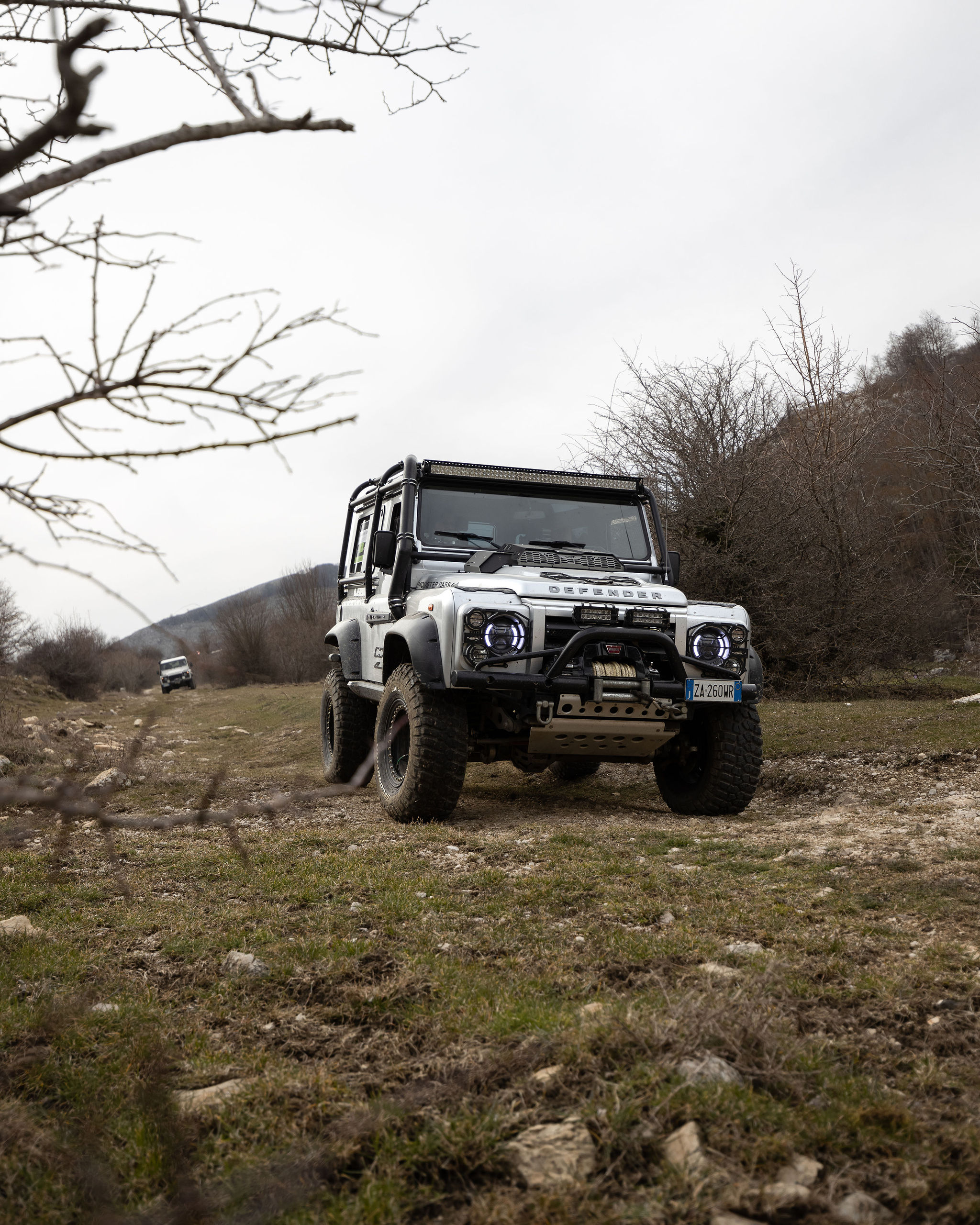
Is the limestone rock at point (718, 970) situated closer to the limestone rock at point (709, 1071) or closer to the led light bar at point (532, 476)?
the limestone rock at point (709, 1071)

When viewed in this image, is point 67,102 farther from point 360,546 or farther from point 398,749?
point 360,546

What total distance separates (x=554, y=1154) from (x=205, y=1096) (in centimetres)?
90

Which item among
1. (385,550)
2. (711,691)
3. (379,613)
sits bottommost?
(711,691)

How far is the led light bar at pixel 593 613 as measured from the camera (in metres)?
5.66

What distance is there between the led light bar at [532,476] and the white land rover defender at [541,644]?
0.01 m

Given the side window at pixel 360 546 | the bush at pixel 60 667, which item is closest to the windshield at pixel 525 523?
the side window at pixel 360 546

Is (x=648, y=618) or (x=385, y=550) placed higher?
(x=385, y=550)

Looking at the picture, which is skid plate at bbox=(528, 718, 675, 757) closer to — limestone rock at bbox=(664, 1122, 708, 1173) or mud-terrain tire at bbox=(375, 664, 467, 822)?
mud-terrain tire at bbox=(375, 664, 467, 822)

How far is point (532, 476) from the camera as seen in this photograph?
22.7 ft

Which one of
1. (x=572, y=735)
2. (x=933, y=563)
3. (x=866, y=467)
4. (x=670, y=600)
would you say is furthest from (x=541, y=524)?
(x=933, y=563)

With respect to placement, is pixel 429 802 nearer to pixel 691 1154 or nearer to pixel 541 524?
pixel 541 524

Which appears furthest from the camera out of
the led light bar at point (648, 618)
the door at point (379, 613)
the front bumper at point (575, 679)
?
the door at point (379, 613)

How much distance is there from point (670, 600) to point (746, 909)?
2560 mm

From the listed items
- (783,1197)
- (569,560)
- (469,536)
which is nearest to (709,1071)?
(783,1197)
